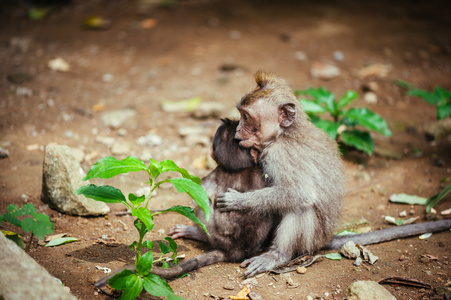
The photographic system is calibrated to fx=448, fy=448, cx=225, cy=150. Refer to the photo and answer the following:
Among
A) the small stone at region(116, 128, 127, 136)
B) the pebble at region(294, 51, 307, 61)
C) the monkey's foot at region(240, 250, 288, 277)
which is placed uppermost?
the pebble at region(294, 51, 307, 61)

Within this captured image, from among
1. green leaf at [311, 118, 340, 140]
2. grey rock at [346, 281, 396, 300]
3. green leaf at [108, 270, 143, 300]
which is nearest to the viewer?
green leaf at [108, 270, 143, 300]

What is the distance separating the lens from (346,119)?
652 cm

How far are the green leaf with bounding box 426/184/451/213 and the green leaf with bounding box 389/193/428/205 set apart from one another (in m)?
0.11

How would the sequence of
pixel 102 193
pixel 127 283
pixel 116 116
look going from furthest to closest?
1. pixel 116 116
2. pixel 102 193
3. pixel 127 283

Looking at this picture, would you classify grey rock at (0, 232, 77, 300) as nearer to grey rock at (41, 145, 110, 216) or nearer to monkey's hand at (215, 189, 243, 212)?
grey rock at (41, 145, 110, 216)

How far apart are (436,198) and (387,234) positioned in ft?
3.44

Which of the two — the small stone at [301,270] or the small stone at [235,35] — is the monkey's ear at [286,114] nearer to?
the small stone at [301,270]

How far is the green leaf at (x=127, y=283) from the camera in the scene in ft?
11.0

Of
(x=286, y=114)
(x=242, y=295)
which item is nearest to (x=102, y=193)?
(x=242, y=295)

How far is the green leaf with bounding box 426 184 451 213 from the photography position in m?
5.45

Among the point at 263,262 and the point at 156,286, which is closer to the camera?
the point at 156,286

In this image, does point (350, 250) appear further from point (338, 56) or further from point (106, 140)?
point (338, 56)

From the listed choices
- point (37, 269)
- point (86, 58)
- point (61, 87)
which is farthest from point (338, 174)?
point (86, 58)

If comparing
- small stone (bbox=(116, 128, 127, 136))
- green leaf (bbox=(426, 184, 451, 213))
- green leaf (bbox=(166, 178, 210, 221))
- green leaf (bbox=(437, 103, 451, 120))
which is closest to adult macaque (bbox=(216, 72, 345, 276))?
green leaf (bbox=(166, 178, 210, 221))
